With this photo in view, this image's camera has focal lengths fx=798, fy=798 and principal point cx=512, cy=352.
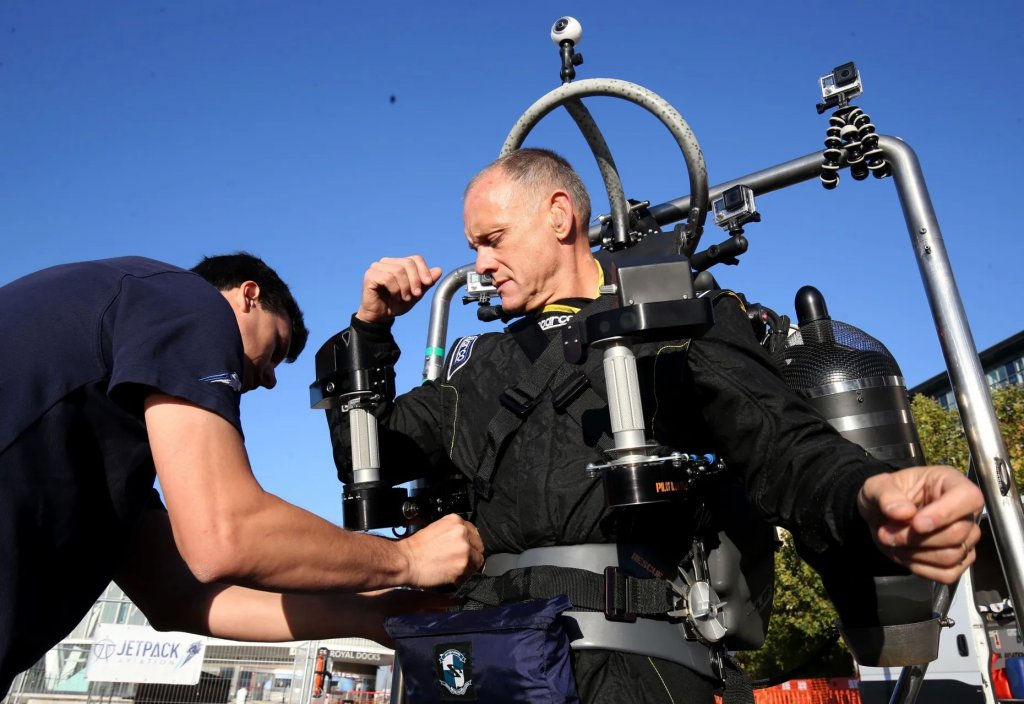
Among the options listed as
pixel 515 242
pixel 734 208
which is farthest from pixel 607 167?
pixel 734 208

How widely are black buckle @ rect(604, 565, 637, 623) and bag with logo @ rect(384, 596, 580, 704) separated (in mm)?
135

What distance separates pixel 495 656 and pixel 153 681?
24153 mm

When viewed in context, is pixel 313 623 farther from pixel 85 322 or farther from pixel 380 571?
pixel 85 322

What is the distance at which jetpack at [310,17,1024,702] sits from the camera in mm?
2154

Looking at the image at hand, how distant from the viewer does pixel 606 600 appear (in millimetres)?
2254

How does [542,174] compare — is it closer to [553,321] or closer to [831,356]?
[553,321]

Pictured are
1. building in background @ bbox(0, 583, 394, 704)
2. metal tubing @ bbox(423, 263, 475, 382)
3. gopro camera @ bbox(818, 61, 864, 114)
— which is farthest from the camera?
building in background @ bbox(0, 583, 394, 704)

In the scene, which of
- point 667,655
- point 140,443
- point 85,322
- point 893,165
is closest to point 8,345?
point 85,322

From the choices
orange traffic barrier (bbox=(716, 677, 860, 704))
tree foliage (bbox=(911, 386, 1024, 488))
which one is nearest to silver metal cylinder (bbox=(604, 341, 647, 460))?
orange traffic barrier (bbox=(716, 677, 860, 704))

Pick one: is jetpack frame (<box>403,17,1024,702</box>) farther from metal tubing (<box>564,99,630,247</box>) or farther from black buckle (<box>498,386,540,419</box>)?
black buckle (<box>498,386,540,419</box>)

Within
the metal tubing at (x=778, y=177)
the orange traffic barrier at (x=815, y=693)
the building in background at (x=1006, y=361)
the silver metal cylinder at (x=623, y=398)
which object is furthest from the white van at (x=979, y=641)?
the building in background at (x=1006, y=361)

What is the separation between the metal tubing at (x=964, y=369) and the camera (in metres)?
3.06

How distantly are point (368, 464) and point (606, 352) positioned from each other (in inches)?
46.0

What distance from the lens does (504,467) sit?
269cm
